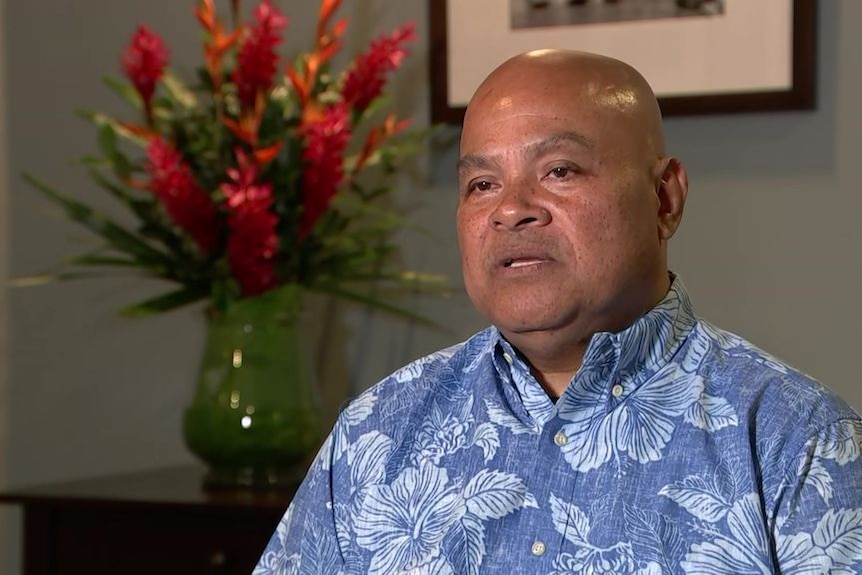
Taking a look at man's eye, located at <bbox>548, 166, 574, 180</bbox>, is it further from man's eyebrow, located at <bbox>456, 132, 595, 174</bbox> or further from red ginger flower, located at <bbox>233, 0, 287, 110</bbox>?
red ginger flower, located at <bbox>233, 0, 287, 110</bbox>

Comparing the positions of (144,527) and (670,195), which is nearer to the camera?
(670,195)

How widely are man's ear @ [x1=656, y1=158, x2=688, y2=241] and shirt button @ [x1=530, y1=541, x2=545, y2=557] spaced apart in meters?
0.37

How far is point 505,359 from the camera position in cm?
168

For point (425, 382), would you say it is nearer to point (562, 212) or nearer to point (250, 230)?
point (562, 212)

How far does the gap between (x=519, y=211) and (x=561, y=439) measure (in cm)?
25

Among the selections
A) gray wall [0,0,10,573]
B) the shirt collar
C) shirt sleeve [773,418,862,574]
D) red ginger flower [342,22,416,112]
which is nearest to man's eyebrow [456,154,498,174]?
the shirt collar

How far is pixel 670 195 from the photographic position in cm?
166

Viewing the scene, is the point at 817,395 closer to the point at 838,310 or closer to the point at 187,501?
the point at 838,310

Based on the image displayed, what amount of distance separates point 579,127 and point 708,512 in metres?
0.42

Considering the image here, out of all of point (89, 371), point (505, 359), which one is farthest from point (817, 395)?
point (89, 371)

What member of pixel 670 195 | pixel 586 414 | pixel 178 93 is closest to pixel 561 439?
pixel 586 414

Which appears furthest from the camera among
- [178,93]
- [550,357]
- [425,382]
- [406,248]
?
[406,248]

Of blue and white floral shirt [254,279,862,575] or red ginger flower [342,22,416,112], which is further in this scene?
red ginger flower [342,22,416,112]

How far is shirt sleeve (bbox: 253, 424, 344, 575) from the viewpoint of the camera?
1.68 metres
